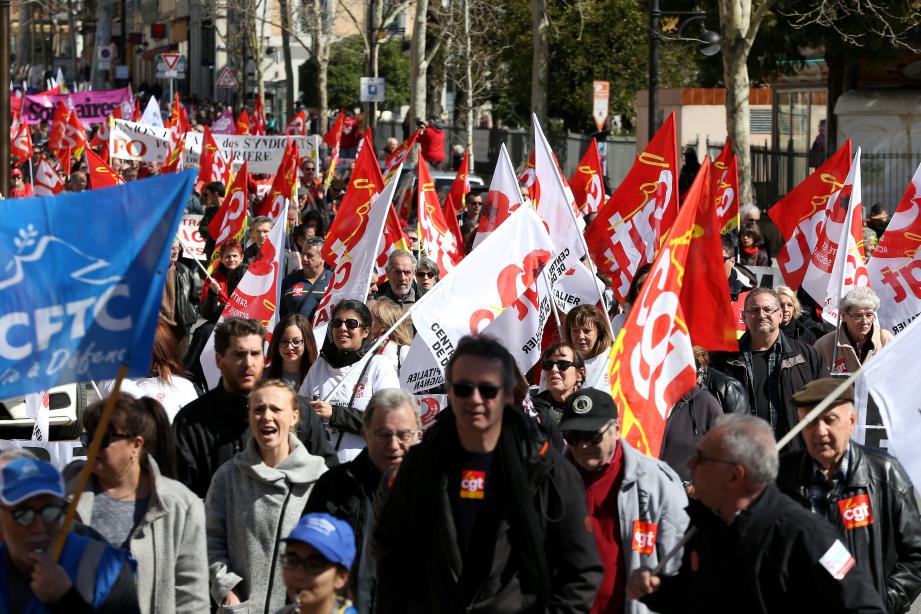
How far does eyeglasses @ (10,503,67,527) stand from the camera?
3.99 m

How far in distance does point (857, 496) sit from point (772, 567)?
1.31 meters

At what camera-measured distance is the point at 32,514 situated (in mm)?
3994

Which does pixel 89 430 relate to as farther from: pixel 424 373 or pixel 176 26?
pixel 176 26

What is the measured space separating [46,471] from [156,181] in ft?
2.96

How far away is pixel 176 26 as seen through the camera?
9319 centimetres

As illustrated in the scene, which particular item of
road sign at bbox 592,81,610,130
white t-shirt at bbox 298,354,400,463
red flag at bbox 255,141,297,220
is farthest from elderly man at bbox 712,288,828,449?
road sign at bbox 592,81,610,130

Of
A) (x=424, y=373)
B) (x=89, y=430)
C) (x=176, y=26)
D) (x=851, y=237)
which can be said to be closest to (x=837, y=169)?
(x=851, y=237)

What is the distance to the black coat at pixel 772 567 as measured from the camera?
13.4 ft

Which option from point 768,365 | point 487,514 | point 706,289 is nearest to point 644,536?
point 487,514

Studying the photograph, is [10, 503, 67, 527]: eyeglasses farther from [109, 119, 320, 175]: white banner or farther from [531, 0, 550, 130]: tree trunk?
[531, 0, 550, 130]: tree trunk

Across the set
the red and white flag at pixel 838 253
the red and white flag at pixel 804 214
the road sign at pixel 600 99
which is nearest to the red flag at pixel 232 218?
the red and white flag at pixel 804 214

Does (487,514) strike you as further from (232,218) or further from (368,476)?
(232,218)

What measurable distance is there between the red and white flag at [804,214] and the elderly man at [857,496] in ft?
21.8

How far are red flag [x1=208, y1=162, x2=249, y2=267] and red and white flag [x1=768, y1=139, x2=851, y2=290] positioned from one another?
175 inches
